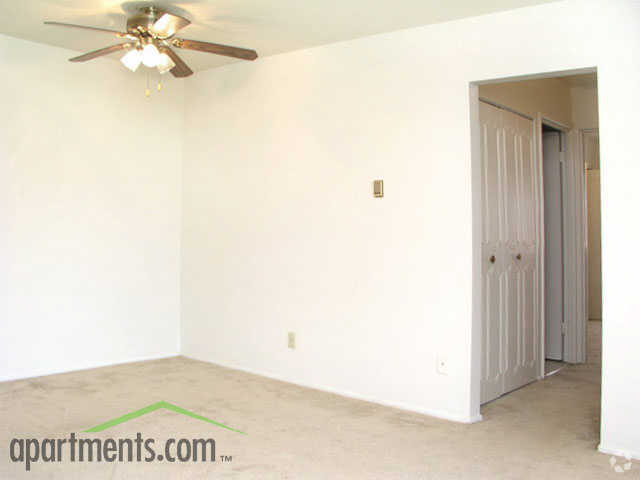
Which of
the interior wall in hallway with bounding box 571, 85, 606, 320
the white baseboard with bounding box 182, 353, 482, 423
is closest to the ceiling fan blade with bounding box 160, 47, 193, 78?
the white baseboard with bounding box 182, 353, 482, 423

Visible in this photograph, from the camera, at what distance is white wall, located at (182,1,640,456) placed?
2.84 m

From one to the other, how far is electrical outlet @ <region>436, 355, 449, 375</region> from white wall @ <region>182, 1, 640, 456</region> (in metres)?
0.03

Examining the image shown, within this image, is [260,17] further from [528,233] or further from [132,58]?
[528,233]

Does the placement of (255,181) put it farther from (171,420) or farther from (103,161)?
(171,420)

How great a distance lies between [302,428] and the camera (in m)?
3.14

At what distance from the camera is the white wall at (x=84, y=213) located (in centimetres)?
403

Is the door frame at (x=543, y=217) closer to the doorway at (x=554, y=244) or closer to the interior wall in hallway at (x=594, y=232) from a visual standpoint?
the doorway at (x=554, y=244)

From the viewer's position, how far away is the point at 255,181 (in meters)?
4.41

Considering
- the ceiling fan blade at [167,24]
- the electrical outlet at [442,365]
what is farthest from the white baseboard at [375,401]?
the ceiling fan blade at [167,24]

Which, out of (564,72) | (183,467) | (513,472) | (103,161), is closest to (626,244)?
(564,72)

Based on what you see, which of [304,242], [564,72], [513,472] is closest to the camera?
[513,472]

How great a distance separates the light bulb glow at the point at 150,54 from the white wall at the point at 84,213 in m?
1.36

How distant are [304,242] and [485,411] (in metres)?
1.59

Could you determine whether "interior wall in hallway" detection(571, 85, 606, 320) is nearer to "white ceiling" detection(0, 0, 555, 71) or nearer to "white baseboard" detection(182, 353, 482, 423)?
"white ceiling" detection(0, 0, 555, 71)
